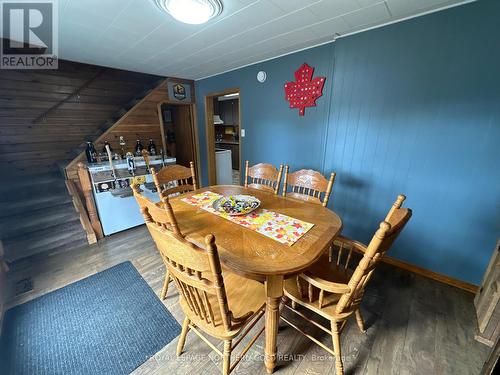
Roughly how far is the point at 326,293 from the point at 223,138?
21.1 ft

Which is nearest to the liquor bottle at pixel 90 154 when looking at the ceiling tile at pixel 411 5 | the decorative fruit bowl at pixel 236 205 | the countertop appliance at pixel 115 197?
the countertop appliance at pixel 115 197

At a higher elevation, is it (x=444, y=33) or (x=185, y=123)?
(x=444, y=33)

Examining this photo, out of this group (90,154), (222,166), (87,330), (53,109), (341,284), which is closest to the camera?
(341,284)

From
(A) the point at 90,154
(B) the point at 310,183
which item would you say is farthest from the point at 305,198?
(A) the point at 90,154

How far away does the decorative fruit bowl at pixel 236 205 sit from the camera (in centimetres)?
142

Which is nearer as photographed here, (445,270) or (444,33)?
(444,33)

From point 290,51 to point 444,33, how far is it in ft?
4.79

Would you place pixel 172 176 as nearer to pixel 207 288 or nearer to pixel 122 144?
pixel 207 288

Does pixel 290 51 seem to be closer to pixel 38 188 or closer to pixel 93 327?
pixel 93 327

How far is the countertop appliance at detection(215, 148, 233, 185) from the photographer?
4445 millimetres

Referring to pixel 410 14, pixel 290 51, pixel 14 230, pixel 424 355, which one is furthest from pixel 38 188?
pixel 410 14

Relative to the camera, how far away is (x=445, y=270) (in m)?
1.89

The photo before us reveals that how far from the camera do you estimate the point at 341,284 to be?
1.03 metres

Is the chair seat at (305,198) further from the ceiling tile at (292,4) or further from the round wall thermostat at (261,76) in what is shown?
the round wall thermostat at (261,76)
